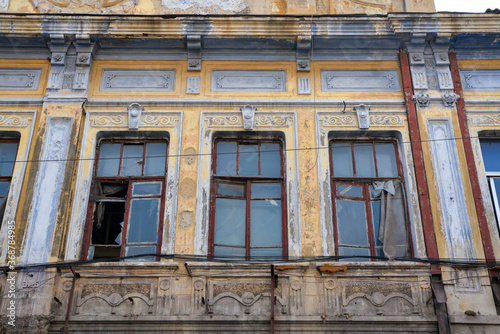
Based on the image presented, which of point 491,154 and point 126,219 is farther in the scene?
point 491,154

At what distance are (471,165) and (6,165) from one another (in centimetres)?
640

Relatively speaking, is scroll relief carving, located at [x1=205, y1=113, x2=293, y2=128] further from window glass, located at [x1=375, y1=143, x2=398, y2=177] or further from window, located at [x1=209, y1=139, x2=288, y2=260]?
window glass, located at [x1=375, y1=143, x2=398, y2=177]

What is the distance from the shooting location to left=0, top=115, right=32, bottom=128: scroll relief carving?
7711mm

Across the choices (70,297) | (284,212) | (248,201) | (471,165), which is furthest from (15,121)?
(471,165)

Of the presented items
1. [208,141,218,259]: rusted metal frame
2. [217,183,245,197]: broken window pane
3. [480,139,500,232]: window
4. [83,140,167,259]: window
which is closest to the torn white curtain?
[480,139,500,232]: window

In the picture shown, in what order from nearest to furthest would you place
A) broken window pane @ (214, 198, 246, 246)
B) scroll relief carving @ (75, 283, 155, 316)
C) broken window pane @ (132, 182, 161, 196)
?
1. scroll relief carving @ (75, 283, 155, 316)
2. broken window pane @ (214, 198, 246, 246)
3. broken window pane @ (132, 182, 161, 196)

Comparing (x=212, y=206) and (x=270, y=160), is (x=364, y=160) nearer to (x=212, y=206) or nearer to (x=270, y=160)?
(x=270, y=160)

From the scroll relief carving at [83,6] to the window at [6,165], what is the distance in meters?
2.28

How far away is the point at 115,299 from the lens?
6613 mm

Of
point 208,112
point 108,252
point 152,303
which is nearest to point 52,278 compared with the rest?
point 108,252

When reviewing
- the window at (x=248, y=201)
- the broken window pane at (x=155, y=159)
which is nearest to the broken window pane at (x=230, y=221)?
the window at (x=248, y=201)

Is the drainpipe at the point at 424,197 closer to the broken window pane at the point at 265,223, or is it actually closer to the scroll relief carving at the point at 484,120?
the scroll relief carving at the point at 484,120

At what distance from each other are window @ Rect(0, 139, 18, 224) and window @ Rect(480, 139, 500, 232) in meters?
6.54

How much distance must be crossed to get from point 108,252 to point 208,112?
239 centimetres
